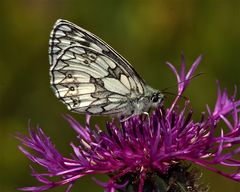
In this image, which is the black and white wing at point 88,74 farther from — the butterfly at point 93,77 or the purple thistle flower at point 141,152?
the purple thistle flower at point 141,152

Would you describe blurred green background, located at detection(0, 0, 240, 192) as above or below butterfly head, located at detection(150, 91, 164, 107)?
above

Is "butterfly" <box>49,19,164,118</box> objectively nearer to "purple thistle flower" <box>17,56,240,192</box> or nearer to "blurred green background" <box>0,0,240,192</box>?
"purple thistle flower" <box>17,56,240,192</box>

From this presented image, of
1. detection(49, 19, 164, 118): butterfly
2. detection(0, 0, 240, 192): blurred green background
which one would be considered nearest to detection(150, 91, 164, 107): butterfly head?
detection(49, 19, 164, 118): butterfly

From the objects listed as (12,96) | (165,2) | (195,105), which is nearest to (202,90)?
(195,105)

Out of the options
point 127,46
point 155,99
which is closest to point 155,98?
point 155,99

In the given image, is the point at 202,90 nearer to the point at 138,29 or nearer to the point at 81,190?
the point at 138,29

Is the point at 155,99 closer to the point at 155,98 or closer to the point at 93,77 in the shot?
the point at 155,98

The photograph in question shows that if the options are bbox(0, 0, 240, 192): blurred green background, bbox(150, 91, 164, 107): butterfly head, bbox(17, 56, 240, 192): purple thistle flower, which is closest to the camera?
bbox(17, 56, 240, 192): purple thistle flower
